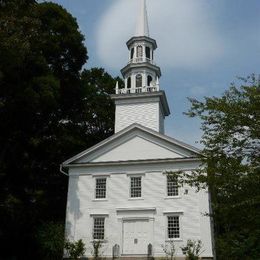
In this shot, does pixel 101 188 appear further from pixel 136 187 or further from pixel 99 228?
pixel 99 228

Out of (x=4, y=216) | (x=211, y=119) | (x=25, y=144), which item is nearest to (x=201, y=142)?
(x=211, y=119)

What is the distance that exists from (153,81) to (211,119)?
21.5m

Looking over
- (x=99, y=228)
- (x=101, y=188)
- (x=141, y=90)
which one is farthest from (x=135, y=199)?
(x=141, y=90)

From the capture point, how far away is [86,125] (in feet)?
134

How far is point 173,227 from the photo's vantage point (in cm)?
2720

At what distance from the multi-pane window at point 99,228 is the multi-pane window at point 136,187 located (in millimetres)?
2541

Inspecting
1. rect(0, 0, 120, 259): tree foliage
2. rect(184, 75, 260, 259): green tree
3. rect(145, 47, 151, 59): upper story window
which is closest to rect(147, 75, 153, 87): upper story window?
rect(145, 47, 151, 59): upper story window

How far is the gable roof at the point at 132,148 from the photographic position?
28938 mm

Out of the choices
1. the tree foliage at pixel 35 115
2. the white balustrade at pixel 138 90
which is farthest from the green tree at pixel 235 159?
the white balustrade at pixel 138 90

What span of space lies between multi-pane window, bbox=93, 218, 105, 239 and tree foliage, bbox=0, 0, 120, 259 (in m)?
3.96

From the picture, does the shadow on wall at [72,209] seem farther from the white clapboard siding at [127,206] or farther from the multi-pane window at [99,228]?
the multi-pane window at [99,228]

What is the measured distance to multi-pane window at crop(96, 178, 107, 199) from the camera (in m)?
29.1

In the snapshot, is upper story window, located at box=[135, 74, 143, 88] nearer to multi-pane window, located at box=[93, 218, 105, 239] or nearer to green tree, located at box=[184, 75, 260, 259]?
multi-pane window, located at box=[93, 218, 105, 239]

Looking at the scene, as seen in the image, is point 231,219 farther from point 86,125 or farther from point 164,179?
point 86,125
